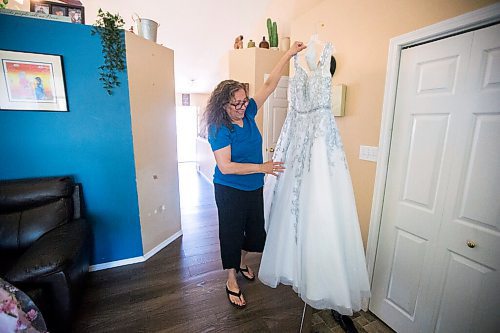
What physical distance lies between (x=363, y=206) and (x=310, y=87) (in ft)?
3.43

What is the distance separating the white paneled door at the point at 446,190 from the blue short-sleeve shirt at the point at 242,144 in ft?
2.87

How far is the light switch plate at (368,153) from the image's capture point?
5.06 ft

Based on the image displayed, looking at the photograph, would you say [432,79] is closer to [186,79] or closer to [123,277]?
[123,277]

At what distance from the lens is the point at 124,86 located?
1962 mm

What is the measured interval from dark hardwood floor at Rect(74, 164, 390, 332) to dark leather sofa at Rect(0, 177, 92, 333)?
231mm

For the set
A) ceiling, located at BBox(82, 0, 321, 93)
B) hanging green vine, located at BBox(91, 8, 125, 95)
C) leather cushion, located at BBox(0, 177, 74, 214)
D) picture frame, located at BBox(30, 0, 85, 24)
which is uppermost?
ceiling, located at BBox(82, 0, 321, 93)

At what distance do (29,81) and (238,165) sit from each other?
1.74 meters

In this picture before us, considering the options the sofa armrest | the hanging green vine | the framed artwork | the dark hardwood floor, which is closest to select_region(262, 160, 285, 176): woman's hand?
the dark hardwood floor

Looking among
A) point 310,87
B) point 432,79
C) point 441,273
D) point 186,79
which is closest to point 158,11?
point 186,79

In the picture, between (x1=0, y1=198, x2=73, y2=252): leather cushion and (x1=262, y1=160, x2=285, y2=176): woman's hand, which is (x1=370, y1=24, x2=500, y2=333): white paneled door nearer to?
(x1=262, y1=160, x2=285, y2=176): woman's hand

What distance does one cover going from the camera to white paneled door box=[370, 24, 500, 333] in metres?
1.06

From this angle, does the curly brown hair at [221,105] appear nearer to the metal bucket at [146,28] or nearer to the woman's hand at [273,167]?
the woman's hand at [273,167]

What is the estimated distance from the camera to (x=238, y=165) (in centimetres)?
130

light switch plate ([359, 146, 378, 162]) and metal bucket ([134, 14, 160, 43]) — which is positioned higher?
metal bucket ([134, 14, 160, 43])
